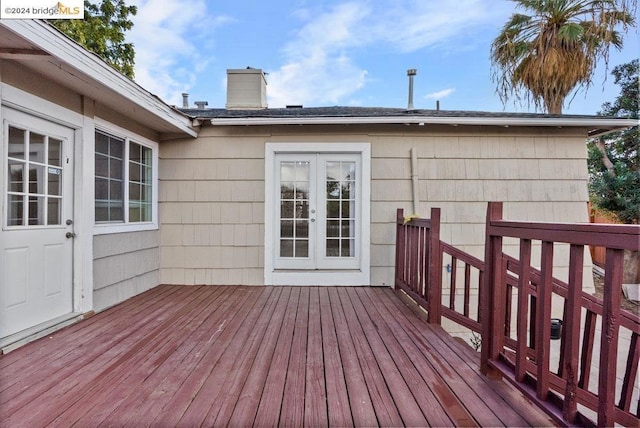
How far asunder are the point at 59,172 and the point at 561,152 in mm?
5760

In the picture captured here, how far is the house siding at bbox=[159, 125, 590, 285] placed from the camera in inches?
163

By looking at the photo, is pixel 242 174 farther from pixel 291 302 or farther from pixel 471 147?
pixel 471 147

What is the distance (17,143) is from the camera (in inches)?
93.0

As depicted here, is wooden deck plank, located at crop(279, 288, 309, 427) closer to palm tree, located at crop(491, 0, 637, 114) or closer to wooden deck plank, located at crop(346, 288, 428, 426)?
wooden deck plank, located at crop(346, 288, 428, 426)

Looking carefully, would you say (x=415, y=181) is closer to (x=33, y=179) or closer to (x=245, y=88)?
(x=245, y=88)

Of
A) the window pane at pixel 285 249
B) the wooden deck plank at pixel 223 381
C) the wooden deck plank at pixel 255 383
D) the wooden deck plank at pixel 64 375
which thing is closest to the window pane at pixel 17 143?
the wooden deck plank at pixel 64 375

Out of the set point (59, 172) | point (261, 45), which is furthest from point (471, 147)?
point (261, 45)

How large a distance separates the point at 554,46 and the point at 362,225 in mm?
6260

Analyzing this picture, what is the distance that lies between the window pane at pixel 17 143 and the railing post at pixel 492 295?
133 inches

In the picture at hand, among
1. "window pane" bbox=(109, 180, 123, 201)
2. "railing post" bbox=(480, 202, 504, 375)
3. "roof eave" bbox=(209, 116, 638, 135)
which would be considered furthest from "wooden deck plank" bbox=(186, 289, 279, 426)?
"roof eave" bbox=(209, 116, 638, 135)

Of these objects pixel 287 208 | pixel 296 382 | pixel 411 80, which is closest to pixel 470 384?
pixel 296 382

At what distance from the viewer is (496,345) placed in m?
1.80

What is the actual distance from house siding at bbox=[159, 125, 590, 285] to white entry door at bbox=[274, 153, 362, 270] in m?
0.24

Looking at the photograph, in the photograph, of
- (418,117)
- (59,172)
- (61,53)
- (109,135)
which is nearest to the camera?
(61,53)
